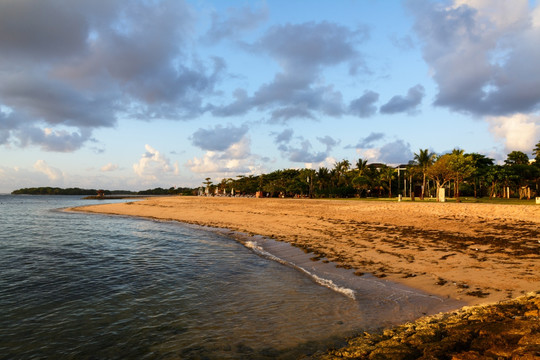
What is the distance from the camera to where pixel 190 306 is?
26.9 feet

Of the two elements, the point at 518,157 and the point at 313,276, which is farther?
the point at 518,157

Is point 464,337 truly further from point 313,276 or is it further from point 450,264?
point 450,264

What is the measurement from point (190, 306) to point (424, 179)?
67704 millimetres

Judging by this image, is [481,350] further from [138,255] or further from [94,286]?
[138,255]

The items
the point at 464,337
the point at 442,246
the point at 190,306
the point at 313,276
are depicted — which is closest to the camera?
the point at 464,337

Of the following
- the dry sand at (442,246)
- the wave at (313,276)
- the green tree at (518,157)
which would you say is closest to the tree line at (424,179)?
the green tree at (518,157)

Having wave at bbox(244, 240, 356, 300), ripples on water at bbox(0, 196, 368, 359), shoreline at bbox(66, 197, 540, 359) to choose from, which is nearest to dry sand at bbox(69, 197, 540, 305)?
shoreline at bbox(66, 197, 540, 359)

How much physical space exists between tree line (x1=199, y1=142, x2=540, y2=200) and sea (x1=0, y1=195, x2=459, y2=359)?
4665 cm

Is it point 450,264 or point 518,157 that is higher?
point 518,157

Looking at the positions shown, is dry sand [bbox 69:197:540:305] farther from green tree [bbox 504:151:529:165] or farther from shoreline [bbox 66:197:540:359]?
green tree [bbox 504:151:529:165]

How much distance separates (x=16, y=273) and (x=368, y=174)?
8244cm

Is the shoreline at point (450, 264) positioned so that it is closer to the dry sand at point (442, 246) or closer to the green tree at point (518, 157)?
the dry sand at point (442, 246)

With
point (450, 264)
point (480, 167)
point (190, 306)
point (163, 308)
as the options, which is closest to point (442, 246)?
point (450, 264)

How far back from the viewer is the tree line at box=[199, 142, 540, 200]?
55.9 meters
